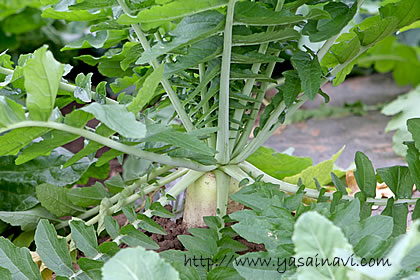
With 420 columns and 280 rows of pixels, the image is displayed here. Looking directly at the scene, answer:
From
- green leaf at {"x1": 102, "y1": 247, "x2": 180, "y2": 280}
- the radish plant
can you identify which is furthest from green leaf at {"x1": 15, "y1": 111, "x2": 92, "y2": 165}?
green leaf at {"x1": 102, "y1": 247, "x2": 180, "y2": 280}

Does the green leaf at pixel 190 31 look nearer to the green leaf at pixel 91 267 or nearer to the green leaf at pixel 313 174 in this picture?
the green leaf at pixel 91 267

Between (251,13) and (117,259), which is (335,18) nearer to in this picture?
(251,13)

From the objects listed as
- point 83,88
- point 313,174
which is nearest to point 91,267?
point 83,88

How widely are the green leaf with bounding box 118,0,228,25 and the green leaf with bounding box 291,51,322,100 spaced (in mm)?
178

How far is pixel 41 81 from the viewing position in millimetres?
478

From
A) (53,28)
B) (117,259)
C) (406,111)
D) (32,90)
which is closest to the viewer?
(117,259)

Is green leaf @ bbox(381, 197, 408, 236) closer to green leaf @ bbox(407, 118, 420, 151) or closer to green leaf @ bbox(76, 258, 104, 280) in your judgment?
green leaf @ bbox(407, 118, 420, 151)

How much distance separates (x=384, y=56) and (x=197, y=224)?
1963 millimetres

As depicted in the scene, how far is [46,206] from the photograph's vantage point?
854 millimetres

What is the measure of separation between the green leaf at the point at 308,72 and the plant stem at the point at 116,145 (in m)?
0.20

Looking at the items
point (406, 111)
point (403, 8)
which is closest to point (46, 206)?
point (403, 8)

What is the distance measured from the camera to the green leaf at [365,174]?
0.68 m

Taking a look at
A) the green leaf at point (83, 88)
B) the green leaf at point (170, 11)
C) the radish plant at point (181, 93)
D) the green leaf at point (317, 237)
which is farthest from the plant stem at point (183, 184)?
the green leaf at point (317, 237)

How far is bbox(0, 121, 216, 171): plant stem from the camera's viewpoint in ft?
1.65
